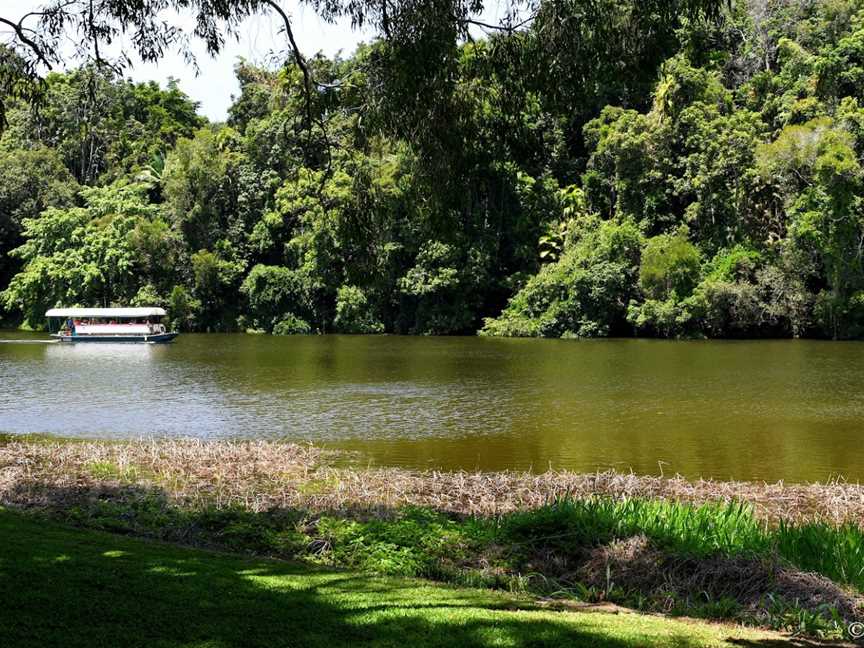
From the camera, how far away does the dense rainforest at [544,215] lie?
47.8 m

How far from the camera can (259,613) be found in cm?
617

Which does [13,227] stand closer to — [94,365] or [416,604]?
[94,365]

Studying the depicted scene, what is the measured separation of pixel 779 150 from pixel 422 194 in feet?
132

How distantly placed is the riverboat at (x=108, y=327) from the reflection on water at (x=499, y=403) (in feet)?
29.0

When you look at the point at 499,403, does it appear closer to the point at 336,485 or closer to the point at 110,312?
the point at 336,485

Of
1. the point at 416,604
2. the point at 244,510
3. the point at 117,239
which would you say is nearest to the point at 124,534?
the point at 244,510

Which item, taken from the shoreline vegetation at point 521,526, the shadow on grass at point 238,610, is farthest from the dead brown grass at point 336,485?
the shadow on grass at point 238,610

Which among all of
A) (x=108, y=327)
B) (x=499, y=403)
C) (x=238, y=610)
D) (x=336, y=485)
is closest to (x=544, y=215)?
(x=108, y=327)

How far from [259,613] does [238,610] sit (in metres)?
0.16

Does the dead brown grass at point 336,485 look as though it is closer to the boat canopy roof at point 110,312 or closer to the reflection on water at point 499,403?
the reflection on water at point 499,403

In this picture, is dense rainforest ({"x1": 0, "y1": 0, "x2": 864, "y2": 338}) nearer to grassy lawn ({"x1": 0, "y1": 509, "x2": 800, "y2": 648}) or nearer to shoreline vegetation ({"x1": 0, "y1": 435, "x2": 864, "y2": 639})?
shoreline vegetation ({"x1": 0, "y1": 435, "x2": 864, "y2": 639})

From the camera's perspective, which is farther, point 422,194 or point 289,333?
point 289,333

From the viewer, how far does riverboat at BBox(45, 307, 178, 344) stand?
5162 centimetres

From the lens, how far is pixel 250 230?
220ft
